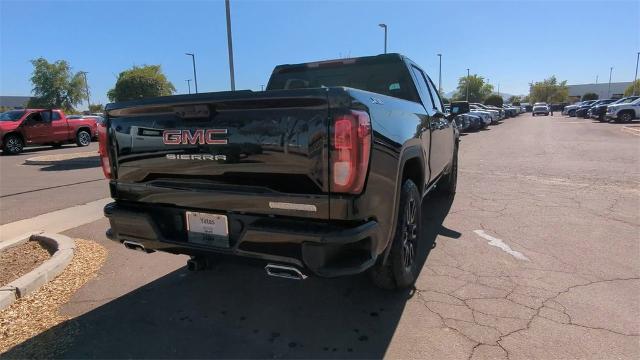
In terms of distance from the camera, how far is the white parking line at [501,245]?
4430mm

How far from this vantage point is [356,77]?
485 centimetres

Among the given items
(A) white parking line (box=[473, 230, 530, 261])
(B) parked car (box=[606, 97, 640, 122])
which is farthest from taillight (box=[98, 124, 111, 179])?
(B) parked car (box=[606, 97, 640, 122])

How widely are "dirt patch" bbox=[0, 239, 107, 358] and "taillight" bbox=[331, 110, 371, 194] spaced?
223cm

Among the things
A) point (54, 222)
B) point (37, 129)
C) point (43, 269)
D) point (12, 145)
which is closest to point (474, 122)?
point (37, 129)

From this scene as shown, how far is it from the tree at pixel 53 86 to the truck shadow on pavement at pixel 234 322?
65624 millimetres

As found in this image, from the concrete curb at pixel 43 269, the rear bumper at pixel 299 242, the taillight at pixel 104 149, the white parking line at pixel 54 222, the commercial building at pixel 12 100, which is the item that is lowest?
the white parking line at pixel 54 222

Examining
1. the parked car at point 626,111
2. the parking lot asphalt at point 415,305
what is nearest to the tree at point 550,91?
the parked car at point 626,111

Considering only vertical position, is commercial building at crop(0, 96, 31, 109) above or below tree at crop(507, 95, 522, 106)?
above

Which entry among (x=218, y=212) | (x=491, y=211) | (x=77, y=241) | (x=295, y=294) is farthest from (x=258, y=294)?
(x=491, y=211)

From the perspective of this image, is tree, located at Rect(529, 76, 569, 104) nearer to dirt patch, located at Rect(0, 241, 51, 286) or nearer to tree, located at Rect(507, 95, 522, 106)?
tree, located at Rect(507, 95, 522, 106)

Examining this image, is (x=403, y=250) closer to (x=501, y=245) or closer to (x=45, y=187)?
(x=501, y=245)

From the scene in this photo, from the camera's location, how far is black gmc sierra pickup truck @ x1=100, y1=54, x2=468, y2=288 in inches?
97.6

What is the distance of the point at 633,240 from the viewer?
4.85m

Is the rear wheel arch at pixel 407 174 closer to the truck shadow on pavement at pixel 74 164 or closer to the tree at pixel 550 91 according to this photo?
the truck shadow on pavement at pixel 74 164
